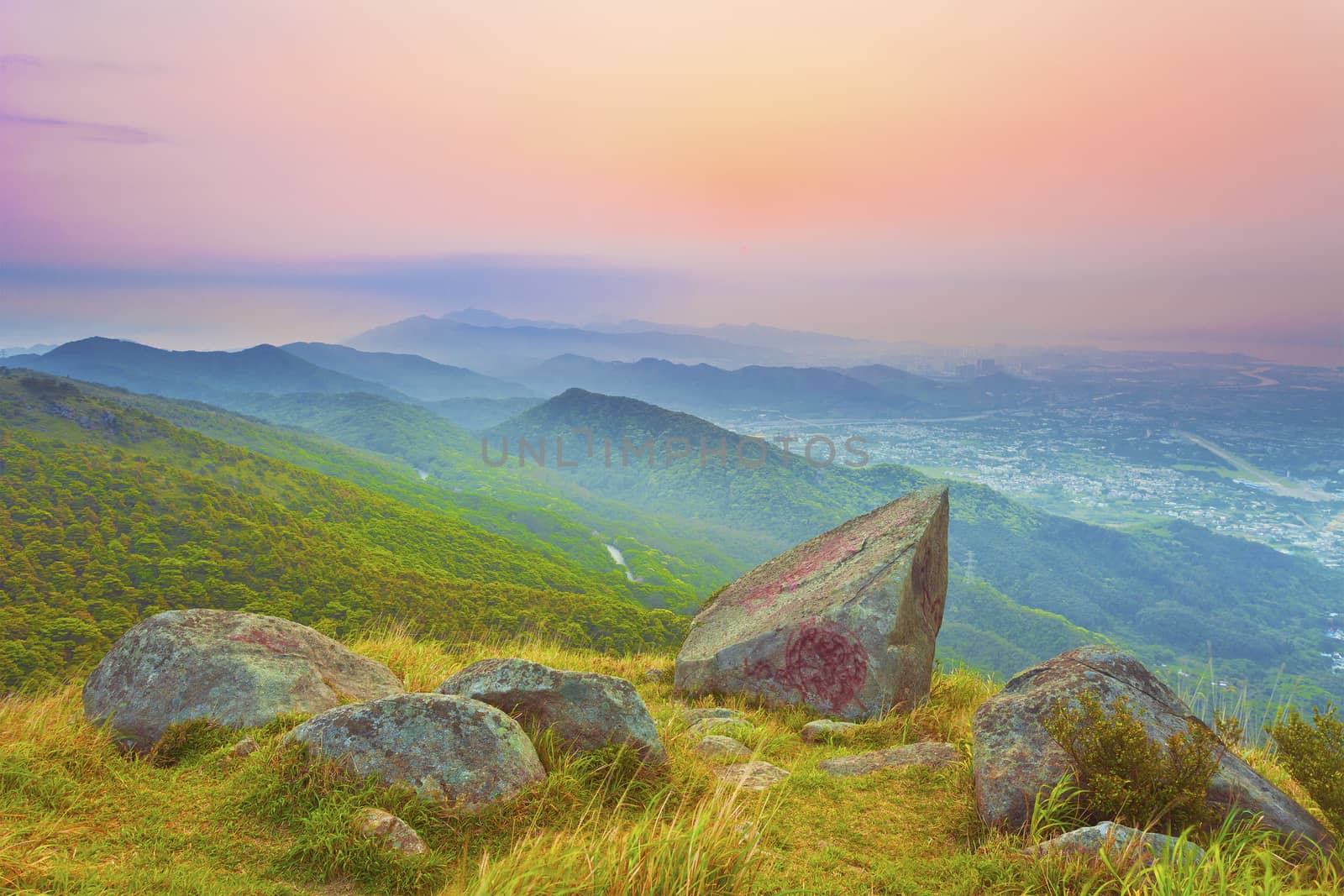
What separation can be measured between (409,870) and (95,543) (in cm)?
7469

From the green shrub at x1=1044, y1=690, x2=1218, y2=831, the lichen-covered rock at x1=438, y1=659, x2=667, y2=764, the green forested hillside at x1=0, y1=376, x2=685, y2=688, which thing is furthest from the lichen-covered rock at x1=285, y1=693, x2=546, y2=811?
the green forested hillside at x1=0, y1=376, x2=685, y2=688

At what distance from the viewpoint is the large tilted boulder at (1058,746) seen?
20.4 ft

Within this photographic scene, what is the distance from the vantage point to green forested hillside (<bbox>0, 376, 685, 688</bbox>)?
1959 inches

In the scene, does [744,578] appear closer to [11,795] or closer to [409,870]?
[409,870]

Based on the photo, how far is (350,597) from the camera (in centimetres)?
5716

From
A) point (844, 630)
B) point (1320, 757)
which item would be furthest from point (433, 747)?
point (1320, 757)

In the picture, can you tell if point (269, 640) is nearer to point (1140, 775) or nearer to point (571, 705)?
point (571, 705)

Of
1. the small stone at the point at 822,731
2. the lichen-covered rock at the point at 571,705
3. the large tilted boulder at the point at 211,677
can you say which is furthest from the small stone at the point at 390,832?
the small stone at the point at 822,731

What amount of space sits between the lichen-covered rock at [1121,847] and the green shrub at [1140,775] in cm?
55

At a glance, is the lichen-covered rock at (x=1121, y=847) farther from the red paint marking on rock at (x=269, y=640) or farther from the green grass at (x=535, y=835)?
the red paint marking on rock at (x=269, y=640)

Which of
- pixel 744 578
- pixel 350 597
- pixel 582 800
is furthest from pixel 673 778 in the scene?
pixel 350 597

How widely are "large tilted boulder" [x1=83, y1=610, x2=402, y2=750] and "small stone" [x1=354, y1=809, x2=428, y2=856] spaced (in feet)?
9.39

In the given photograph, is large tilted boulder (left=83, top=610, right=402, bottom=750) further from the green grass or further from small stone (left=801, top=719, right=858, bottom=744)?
small stone (left=801, top=719, right=858, bottom=744)

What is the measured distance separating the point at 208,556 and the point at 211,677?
65.7 metres
